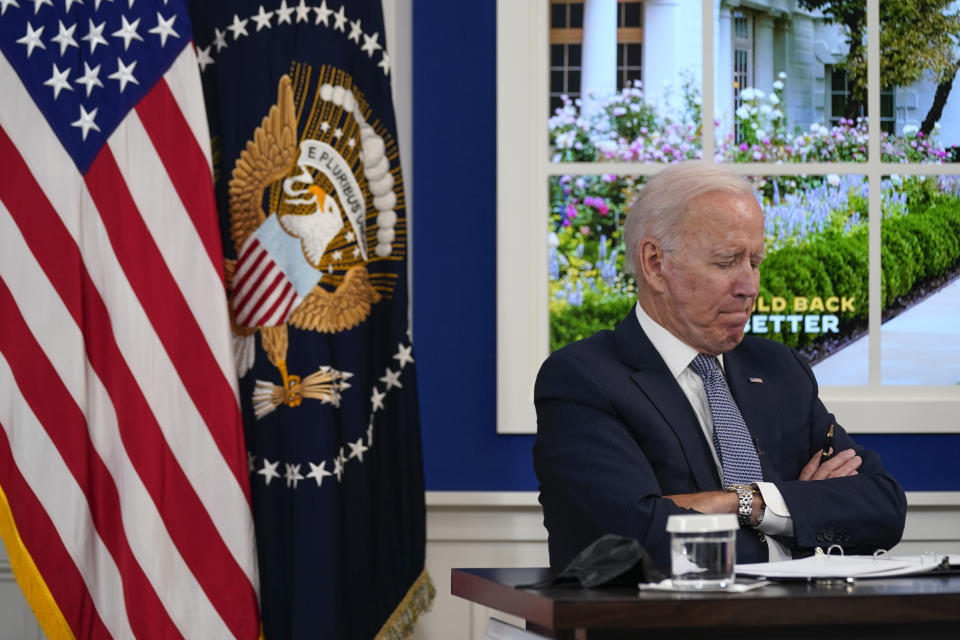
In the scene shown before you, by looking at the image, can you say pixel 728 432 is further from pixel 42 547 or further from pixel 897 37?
pixel 897 37

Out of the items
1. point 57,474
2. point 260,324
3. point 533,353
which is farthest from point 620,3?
point 57,474

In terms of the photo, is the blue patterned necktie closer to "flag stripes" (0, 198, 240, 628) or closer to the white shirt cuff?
the white shirt cuff

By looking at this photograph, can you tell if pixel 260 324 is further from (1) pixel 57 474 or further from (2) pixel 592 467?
(2) pixel 592 467

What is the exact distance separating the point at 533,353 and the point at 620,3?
101 centimetres

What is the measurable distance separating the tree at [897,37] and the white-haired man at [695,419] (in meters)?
1.27

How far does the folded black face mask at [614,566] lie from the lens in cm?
141

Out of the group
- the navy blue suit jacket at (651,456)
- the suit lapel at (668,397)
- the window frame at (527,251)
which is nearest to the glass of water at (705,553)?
the navy blue suit jacket at (651,456)

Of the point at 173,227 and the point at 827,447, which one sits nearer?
the point at 827,447

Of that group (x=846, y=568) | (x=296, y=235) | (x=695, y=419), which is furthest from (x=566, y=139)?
(x=846, y=568)

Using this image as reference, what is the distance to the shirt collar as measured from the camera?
215 cm

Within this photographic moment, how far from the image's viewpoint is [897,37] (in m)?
3.22

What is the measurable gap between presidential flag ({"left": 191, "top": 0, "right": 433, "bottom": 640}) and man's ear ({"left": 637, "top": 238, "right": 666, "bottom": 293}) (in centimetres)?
69

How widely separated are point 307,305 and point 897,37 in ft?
Answer: 6.04

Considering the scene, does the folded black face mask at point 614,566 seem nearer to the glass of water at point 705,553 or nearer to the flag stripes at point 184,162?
the glass of water at point 705,553
